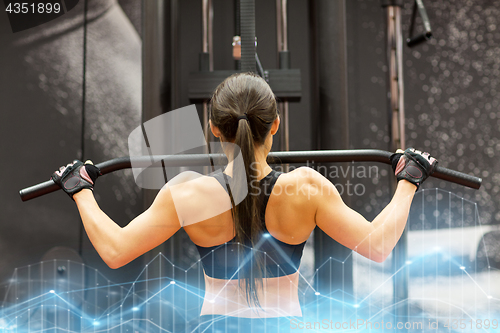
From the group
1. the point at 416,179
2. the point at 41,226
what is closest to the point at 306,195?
the point at 416,179

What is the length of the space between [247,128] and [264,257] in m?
0.28

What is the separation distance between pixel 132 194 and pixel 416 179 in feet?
3.80

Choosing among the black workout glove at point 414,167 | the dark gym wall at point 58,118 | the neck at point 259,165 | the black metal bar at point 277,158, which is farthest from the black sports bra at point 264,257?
the dark gym wall at point 58,118

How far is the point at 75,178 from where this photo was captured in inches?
33.2

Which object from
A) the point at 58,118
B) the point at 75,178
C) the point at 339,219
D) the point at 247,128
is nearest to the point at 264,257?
the point at 339,219

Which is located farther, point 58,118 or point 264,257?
point 58,118

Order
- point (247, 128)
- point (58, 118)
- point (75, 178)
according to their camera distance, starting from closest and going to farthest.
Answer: point (247, 128) → point (75, 178) → point (58, 118)

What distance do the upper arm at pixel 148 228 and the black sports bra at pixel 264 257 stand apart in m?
0.10

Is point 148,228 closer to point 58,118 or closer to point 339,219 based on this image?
point 339,219

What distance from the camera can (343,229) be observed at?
0.79 metres

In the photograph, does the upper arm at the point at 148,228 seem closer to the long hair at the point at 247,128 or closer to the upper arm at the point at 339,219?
the long hair at the point at 247,128

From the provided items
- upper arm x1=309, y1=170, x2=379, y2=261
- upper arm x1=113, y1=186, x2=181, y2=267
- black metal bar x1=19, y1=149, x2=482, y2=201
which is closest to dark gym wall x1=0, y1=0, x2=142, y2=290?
black metal bar x1=19, y1=149, x2=482, y2=201

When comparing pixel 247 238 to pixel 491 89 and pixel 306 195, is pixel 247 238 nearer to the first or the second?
pixel 306 195

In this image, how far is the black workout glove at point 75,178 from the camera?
838mm
